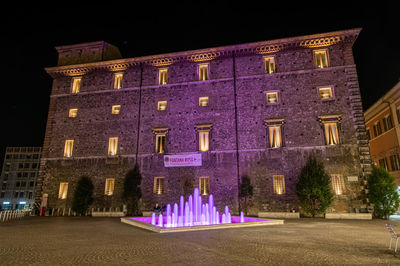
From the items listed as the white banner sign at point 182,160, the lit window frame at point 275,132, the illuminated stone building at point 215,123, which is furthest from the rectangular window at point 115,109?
the lit window frame at point 275,132

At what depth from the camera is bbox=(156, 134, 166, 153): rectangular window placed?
22266 millimetres

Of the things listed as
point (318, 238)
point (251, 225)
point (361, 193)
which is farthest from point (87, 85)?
point (361, 193)

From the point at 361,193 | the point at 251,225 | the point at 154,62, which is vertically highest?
the point at 154,62

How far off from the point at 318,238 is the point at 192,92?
54.7ft

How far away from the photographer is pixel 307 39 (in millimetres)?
21016

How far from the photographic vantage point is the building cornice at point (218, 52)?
20594 millimetres

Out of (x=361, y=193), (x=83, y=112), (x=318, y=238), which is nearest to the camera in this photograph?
(x=318, y=238)

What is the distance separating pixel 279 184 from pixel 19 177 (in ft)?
216

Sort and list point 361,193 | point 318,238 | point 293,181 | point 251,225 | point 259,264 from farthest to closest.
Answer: point 293,181 < point 361,193 < point 251,225 < point 318,238 < point 259,264

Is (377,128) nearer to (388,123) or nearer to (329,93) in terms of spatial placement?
(388,123)

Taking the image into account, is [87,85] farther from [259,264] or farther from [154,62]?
[259,264]

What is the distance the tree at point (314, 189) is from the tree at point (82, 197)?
18.4 meters

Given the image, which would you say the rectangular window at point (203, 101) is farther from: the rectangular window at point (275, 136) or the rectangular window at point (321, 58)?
the rectangular window at point (321, 58)

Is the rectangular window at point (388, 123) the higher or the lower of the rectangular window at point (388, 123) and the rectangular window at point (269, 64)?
the lower
